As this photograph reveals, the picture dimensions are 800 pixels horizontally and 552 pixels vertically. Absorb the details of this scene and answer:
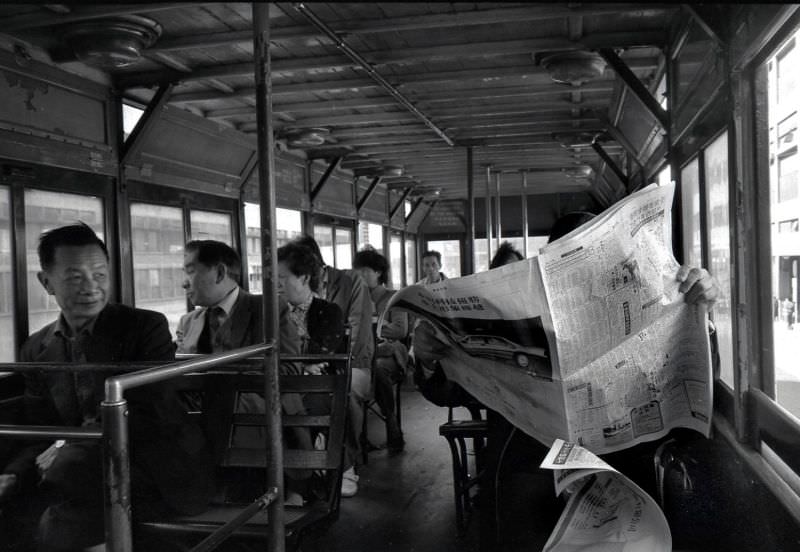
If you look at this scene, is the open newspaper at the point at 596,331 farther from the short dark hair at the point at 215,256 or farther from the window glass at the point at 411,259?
the window glass at the point at 411,259

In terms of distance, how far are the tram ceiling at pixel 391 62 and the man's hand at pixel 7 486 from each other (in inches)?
68.7

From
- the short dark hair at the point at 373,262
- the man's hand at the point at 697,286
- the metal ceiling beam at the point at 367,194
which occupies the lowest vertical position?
the man's hand at the point at 697,286

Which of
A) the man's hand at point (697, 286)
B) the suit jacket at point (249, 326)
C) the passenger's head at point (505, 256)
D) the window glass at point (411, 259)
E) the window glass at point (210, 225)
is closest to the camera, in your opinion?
the man's hand at point (697, 286)

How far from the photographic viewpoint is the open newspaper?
4.89 ft

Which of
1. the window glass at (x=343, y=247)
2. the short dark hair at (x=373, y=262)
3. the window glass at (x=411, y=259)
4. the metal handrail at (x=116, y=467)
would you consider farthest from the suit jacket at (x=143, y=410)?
the window glass at (x=411, y=259)

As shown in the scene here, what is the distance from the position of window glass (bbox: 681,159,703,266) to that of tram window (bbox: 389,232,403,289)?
8.58m

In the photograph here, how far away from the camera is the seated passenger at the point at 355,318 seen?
421cm

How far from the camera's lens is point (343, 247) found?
31.5 ft

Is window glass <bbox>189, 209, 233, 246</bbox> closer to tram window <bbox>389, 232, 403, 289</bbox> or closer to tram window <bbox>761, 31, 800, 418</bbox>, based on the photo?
tram window <bbox>761, 31, 800, 418</bbox>

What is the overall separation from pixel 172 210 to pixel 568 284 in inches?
181

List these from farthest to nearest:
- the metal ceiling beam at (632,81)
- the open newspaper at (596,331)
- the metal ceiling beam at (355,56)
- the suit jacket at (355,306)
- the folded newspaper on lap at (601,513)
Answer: the suit jacket at (355,306) → the metal ceiling beam at (632,81) → the metal ceiling beam at (355,56) → the open newspaper at (596,331) → the folded newspaper on lap at (601,513)

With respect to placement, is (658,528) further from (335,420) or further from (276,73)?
(276,73)

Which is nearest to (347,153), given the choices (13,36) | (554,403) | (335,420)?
(13,36)

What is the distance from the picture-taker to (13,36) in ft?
12.0
